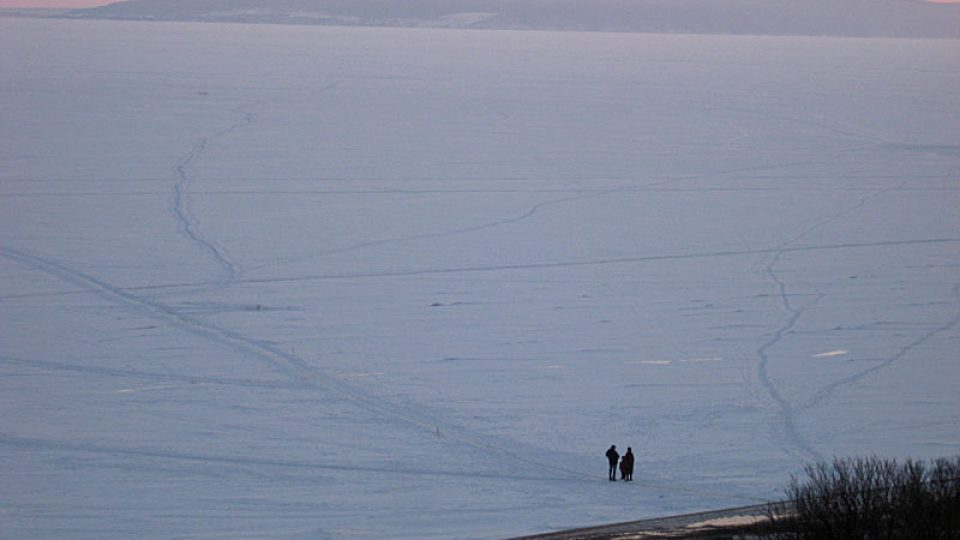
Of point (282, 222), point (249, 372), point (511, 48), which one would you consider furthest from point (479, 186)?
point (511, 48)

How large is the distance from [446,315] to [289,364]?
2.50 meters

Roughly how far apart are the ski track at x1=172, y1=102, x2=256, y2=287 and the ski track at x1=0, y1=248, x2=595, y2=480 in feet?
4.51

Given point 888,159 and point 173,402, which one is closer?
point 173,402

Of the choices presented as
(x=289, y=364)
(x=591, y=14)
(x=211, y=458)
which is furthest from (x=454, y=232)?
(x=591, y=14)

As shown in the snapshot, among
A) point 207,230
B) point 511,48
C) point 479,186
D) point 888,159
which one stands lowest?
point 207,230

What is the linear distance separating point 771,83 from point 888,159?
2000cm

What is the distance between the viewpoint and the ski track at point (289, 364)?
1084 cm

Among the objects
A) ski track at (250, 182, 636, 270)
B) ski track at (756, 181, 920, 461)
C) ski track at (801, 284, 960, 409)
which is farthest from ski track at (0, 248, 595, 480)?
ski track at (801, 284, 960, 409)

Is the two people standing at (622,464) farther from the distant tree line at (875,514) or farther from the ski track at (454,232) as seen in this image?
the ski track at (454,232)

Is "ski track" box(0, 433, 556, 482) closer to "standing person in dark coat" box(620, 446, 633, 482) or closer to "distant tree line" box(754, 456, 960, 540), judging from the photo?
"standing person in dark coat" box(620, 446, 633, 482)

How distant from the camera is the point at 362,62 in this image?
53688mm

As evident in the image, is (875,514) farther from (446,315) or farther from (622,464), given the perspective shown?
(446,315)

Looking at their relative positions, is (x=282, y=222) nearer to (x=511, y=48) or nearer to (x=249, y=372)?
(x=249, y=372)

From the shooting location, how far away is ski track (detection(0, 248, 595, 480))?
10.8m
